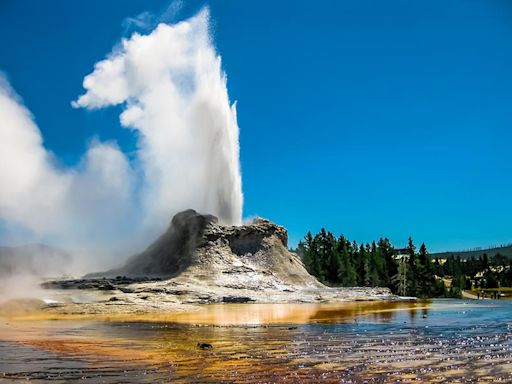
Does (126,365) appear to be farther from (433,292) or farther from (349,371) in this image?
(433,292)

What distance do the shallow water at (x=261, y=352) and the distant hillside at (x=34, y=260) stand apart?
47.0m

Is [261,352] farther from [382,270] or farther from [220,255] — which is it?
[382,270]

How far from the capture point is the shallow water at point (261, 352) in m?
11.9

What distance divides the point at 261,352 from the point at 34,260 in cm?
7195

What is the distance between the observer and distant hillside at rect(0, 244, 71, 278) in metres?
67.8

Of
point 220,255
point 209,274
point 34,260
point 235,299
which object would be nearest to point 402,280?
point 220,255

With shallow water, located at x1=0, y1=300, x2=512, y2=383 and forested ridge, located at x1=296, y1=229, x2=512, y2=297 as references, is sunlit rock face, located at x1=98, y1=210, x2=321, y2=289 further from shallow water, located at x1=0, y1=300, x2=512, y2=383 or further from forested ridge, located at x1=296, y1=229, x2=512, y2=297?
shallow water, located at x1=0, y1=300, x2=512, y2=383

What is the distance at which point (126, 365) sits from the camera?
13.1 m

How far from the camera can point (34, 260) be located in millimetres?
78188

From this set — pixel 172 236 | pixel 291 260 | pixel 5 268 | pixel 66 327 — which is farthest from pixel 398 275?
pixel 66 327

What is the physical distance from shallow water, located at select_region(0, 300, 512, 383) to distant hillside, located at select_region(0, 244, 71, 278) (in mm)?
47007

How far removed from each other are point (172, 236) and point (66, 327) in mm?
40776

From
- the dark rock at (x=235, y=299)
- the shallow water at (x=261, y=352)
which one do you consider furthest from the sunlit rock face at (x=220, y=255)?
the shallow water at (x=261, y=352)

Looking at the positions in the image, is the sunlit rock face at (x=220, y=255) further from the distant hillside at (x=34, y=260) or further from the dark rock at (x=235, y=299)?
the distant hillside at (x=34, y=260)
